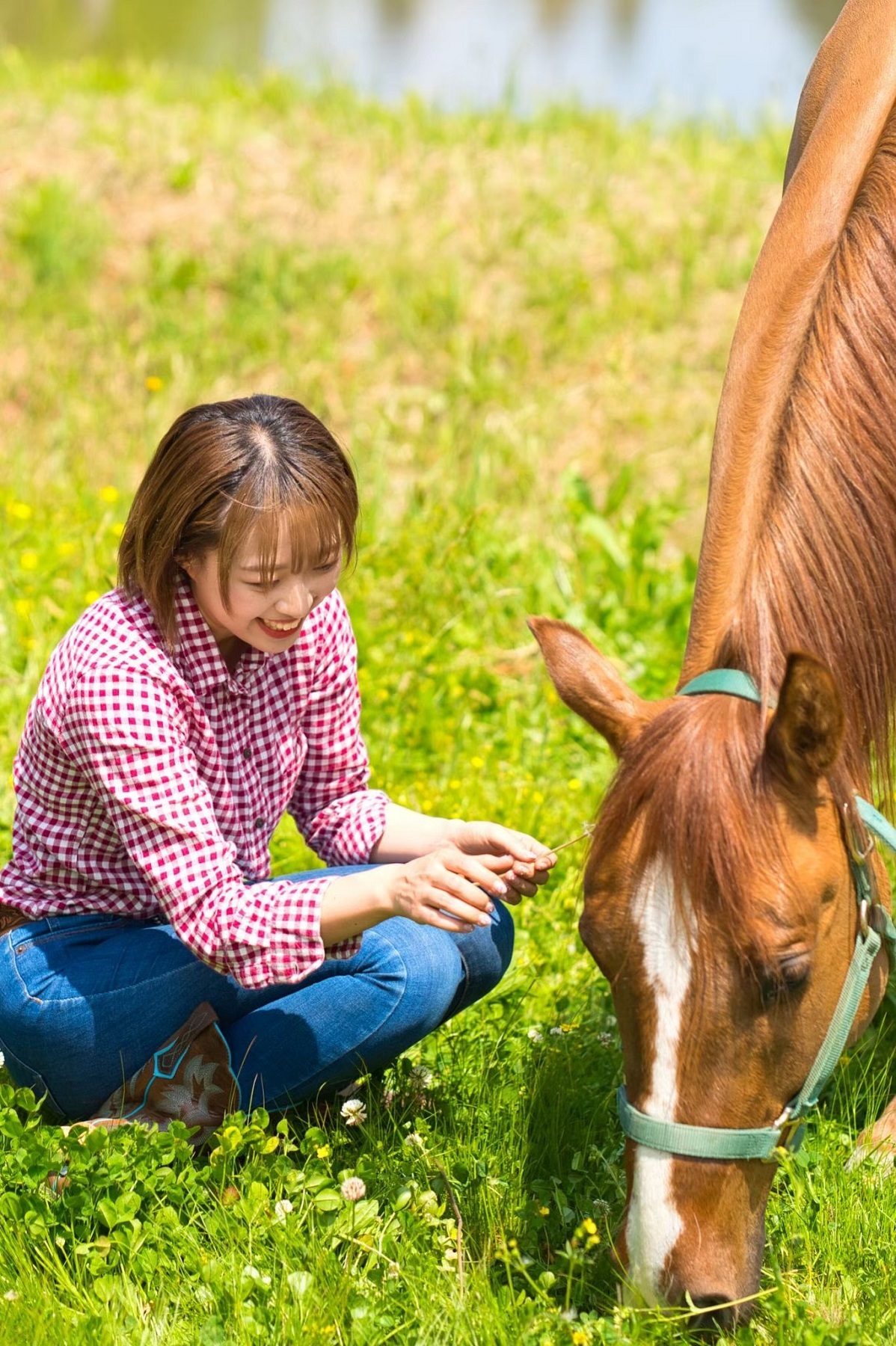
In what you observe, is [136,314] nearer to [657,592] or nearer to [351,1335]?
[657,592]

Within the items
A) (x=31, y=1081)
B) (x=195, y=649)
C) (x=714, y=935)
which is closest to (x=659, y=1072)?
(x=714, y=935)

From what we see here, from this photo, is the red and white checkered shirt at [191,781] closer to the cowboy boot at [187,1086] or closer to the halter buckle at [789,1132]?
the cowboy boot at [187,1086]

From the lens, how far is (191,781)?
247cm

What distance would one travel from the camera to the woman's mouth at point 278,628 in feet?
8.24

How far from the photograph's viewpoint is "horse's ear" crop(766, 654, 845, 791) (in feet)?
6.32

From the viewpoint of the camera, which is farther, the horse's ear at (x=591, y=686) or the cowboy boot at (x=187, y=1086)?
the cowboy boot at (x=187, y=1086)

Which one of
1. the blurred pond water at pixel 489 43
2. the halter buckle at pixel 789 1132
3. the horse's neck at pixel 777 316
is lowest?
the halter buckle at pixel 789 1132

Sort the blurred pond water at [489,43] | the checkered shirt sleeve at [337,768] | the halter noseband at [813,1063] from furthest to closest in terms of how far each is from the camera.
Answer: the blurred pond water at [489,43] < the checkered shirt sleeve at [337,768] < the halter noseband at [813,1063]

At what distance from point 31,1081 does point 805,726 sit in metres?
1.61

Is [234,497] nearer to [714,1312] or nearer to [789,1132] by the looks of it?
[789,1132]

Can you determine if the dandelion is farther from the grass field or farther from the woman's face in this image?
the woman's face

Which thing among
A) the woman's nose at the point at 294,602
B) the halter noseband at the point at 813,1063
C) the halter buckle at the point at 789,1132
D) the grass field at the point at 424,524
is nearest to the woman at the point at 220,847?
the woman's nose at the point at 294,602

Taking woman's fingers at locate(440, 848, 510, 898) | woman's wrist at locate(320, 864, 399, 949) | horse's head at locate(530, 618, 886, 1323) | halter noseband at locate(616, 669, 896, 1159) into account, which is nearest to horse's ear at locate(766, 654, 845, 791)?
horse's head at locate(530, 618, 886, 1323)

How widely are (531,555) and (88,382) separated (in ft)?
8.45
